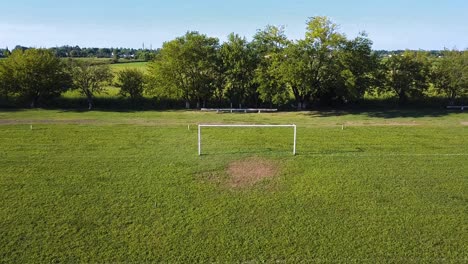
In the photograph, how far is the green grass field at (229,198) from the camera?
10.3 meters

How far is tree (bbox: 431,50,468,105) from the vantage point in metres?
34.9

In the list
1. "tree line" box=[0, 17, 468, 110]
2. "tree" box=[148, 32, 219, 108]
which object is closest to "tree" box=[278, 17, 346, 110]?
"tree line" box=[0, 17, 468, 110]

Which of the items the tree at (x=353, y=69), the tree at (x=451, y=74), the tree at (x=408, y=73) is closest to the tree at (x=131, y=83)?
the tree at (x=353, y=69)

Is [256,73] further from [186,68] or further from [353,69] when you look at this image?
[353,69]

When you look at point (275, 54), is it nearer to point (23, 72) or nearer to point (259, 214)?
point (23, 72)

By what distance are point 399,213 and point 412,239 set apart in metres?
1.70

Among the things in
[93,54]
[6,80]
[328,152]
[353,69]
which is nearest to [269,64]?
[353,69]

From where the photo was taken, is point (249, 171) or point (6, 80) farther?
point (6, 80)

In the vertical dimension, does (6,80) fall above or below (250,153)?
above

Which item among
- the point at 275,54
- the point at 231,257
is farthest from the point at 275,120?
the point at 231,257

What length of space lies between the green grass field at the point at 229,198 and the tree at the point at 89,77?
1401 centimetres

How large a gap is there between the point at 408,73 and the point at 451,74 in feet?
12.0

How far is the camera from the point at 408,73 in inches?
1416

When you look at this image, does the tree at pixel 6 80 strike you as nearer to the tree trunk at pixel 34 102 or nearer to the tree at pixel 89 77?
the tree trunk at pixel 34 102
